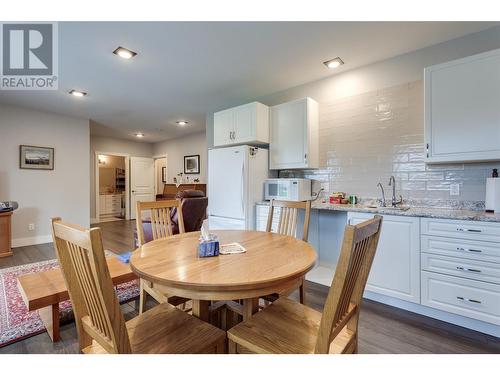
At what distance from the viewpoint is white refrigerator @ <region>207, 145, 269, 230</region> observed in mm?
3219

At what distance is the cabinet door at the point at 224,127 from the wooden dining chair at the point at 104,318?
9.10ft

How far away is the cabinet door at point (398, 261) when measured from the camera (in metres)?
2.08

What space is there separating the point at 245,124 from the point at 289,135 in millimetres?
641

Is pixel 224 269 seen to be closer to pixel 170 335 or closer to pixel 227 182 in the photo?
pixel 170 335

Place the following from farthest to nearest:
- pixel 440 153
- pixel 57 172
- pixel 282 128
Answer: pixel 57 172, pixel 282 128, pixel 440 153

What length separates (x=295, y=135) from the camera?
322 cm

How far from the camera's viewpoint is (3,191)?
4199 millimetres

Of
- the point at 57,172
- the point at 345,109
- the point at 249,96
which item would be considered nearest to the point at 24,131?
the point at 57,172

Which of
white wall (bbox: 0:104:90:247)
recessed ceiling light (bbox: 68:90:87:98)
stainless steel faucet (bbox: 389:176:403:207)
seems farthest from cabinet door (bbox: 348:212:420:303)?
white wall (bbox: 0:104:90:247)

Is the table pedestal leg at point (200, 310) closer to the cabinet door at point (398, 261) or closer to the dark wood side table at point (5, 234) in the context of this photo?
the cabinet door at point (398, 261)

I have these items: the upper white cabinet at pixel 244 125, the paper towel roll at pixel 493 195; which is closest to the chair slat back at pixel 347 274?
the paper towel roll at pixel 493 195

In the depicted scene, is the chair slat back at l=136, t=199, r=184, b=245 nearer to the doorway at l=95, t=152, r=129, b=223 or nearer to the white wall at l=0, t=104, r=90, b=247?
the white wall at l=0, t=104, r=90, b=247
